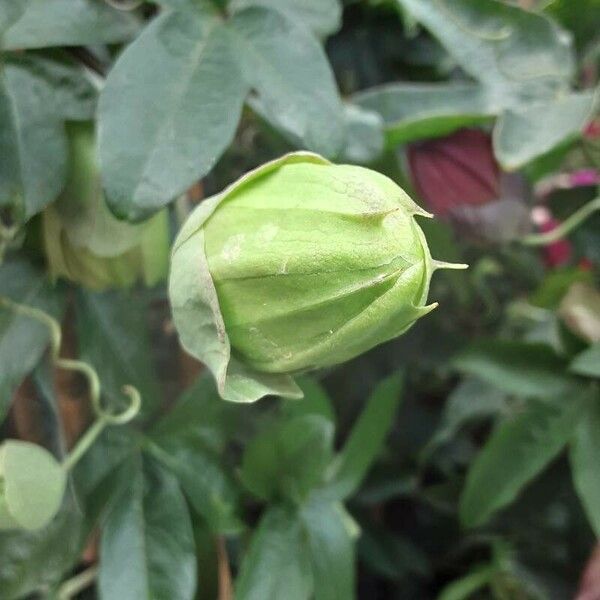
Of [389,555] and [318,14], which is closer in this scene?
[318,14]

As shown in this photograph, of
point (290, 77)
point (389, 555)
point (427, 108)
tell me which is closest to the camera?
point (290, 77)

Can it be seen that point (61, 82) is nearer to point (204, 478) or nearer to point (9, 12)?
point (9, 12)

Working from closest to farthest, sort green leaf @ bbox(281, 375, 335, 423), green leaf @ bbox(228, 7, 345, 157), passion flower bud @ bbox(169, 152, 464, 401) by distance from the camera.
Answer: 1. passion flower bud @ bbox(169, 152, 464, 401)
2. green leaf @ bbox(228, 7, 345, 157)
3. green leaf @ bbox(281, 375, 335, 423)

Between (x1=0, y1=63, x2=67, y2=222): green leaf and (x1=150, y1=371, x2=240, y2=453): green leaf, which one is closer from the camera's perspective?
(x1=0, y1=63, x2=67, y2=222): green leaf

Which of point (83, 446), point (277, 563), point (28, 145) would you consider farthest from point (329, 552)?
point (28, 145)

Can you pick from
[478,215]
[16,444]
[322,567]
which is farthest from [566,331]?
[16,444]

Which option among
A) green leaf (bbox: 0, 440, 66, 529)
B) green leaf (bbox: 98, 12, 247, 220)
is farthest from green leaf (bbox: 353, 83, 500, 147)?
green leaf (bbox: 0, 440, 66, 529)

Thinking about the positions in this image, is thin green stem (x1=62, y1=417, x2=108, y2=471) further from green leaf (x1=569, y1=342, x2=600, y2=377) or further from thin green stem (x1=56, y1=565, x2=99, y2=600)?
green leaf (x1=569, y1=342, x2=600, y2=377)

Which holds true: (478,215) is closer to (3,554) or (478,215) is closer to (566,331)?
(566,331)
